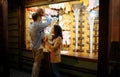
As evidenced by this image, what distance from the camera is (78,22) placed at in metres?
7.16

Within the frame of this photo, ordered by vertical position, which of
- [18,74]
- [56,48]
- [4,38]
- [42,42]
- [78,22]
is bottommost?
[18,74]

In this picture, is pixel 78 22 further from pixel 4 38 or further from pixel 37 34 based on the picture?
pixel 4 38

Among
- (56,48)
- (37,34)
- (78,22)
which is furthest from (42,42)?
(78,22)

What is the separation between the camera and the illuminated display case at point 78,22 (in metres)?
6.68

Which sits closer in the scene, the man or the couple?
the couple

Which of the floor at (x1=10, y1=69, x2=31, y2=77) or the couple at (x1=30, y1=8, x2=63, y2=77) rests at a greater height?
the couple at (x1=30, y1=8, x2=63, y2=77)

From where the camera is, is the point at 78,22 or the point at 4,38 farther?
the point at 78,22

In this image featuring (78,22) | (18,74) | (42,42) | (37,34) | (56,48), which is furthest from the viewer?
(18,74)

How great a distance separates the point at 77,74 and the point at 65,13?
83.1 inches

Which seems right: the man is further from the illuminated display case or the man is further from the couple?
the illuminated display case

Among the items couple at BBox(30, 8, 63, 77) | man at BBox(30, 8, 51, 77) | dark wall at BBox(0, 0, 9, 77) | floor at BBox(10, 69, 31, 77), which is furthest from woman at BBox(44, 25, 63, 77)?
floor at BBox(10, 69, 31, 77)

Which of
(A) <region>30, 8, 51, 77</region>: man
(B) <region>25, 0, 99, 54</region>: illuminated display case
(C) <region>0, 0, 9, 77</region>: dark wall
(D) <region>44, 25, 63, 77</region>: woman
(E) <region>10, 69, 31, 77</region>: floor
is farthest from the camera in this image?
(E) <region>10, 69, 31, 77</region>: floor

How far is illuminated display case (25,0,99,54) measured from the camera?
21.9ft

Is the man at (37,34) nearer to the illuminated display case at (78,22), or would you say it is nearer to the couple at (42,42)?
the couple at (42,42)
